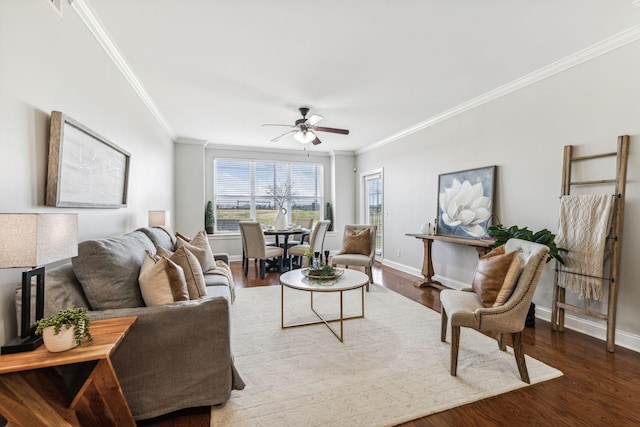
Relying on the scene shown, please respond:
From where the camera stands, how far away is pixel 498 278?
7.08 ft

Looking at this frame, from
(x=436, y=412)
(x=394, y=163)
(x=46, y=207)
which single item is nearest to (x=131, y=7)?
(x=46, y=207)

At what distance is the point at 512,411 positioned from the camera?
1755 mm

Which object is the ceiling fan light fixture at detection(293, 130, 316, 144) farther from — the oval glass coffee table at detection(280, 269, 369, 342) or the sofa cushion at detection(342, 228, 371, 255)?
the oval glass coffee table at detection(280, 269, 369, 342)

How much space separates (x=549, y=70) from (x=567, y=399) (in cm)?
299

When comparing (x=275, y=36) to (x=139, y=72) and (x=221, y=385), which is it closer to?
(x=139, y=72)

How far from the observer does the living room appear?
1.63 meters

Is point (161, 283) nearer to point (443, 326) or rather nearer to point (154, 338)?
point (154, 338)

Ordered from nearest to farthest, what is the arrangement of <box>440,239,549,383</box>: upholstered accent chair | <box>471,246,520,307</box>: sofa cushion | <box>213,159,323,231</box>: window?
<box>440,239,549,383</box>: upholstered accent chair < <box>471,246,520,307</box>: sofa cushion < <box>213,159,323,231</box>: window

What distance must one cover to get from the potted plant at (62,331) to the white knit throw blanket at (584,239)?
3637 mm

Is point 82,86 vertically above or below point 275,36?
below

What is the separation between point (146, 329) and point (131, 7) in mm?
2209

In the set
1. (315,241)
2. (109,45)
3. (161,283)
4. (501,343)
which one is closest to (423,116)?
(315,241)

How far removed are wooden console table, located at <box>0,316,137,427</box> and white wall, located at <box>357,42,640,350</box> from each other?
12.4 feet

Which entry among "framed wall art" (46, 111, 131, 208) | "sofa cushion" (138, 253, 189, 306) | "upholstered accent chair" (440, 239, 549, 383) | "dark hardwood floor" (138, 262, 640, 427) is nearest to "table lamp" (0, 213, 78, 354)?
"sofa cushion" (138, 253, 189, 306)
